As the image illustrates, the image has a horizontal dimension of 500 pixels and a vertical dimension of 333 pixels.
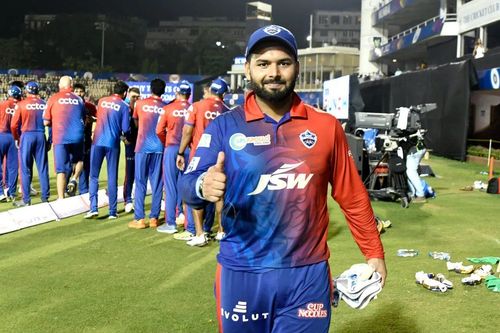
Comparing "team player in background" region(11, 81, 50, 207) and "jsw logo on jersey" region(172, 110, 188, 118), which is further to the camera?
Answer: "team player in background" region(11, 81, 50, 207)

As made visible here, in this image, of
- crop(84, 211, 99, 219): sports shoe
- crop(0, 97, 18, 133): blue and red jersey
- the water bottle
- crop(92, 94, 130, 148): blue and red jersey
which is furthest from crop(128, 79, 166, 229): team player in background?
the water bottle

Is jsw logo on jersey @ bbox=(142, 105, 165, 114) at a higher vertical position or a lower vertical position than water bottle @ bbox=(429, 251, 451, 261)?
higher

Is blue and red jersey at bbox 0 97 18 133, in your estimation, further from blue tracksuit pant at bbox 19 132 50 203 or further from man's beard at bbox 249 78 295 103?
man's beard at bbox 249 78 295 103

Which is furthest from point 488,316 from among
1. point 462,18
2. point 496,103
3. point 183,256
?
point 462,18

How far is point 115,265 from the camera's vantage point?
6.27m

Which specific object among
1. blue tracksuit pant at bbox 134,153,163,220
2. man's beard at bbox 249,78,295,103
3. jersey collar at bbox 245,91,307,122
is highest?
man's beard at bbox 249,78,295,103

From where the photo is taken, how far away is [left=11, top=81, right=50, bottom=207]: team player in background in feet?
32.2

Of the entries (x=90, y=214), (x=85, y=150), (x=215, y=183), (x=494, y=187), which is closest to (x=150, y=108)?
(x=90, y=214)

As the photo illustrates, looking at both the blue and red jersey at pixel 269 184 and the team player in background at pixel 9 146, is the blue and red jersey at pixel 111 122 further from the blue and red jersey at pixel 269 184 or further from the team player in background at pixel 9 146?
the blue and red jersey at pixel 269 184

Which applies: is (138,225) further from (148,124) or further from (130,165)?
(130,165)

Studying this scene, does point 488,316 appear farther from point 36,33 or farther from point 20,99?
point 36,33

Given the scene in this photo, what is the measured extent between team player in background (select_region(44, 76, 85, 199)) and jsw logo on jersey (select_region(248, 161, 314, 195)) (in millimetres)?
7483

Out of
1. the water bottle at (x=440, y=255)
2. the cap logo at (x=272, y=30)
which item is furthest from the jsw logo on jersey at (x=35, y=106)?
the cap logo at (x=272, y=30)

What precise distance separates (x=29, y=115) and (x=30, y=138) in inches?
16.9
